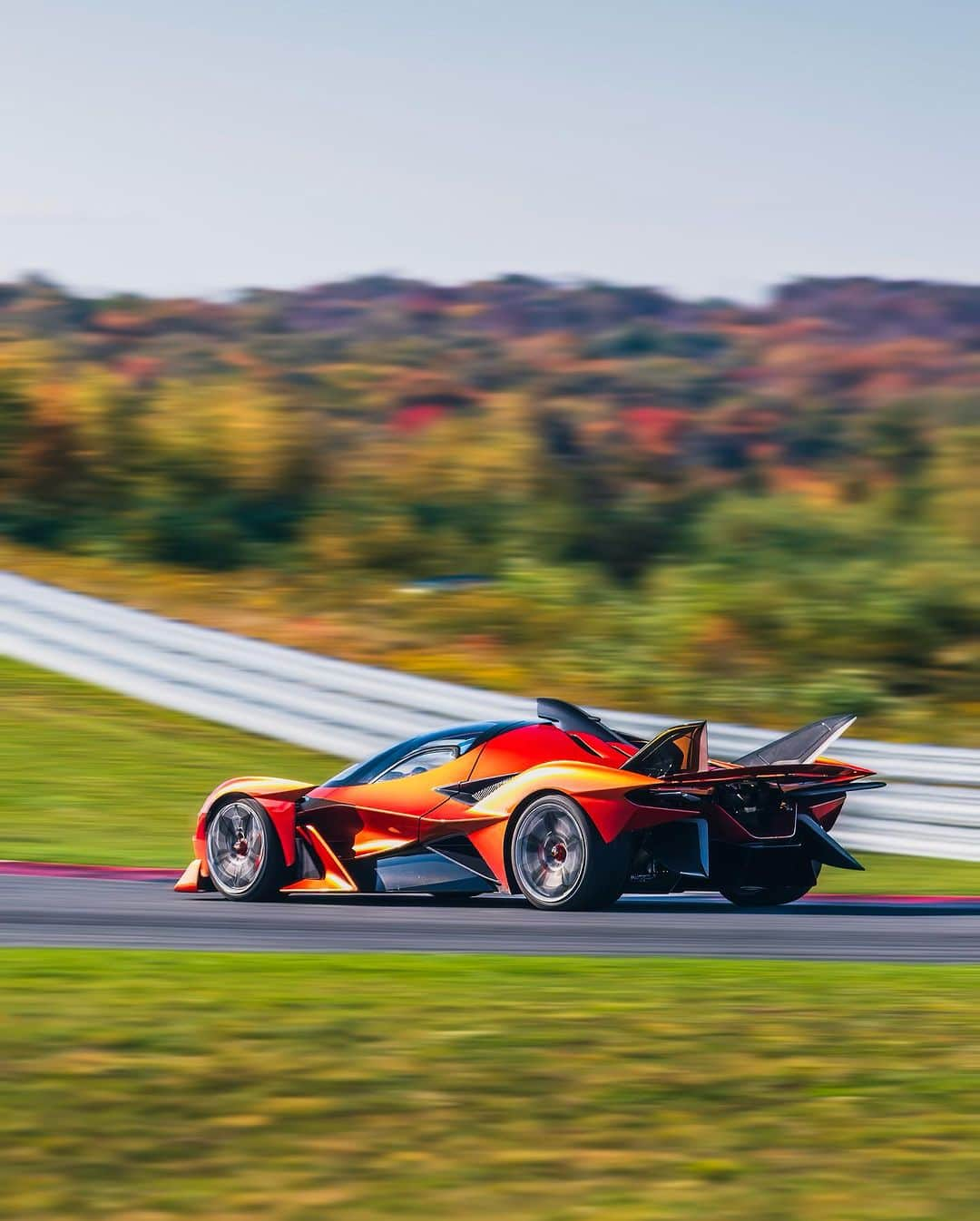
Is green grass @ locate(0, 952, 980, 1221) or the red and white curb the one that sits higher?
the red and white curb

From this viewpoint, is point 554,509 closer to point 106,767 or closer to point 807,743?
point 106,767

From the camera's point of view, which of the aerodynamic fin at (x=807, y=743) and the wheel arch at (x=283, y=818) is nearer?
the aerodynamic fin at (x=807, y=743)

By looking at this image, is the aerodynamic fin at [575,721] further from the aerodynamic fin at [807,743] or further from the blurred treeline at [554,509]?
the blurred treeline at [554,509]

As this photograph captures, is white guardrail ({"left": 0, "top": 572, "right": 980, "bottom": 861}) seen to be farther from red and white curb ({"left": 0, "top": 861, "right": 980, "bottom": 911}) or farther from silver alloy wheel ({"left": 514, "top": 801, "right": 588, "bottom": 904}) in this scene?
silver alloy wheel ({"left": 514, "top": 801, "right": 588, "bottom": 904})

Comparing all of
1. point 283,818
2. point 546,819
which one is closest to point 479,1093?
point 546,819

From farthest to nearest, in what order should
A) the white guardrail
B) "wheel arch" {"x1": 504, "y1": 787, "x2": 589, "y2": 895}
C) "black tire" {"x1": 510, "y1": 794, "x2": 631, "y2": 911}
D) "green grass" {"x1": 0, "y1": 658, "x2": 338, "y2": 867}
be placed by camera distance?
1. the white guardrail
2. "green grass" {"x1": 0, "y1": 658, "x2": 338, "y2": 867}
3. "wheel arch" {"x1": 504, "y1": 787, "x2": 589, "y2": 895}
4. "black tire" {"x1": 510, "y1": 794, "x2": 631, "y2": 911}

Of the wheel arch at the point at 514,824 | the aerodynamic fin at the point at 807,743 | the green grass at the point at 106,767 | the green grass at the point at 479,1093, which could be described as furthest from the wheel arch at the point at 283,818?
the green grass at the point at 479,1093

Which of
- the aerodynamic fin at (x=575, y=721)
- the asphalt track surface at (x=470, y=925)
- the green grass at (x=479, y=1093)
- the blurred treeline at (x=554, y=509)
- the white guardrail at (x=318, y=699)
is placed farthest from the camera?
the blurred treeline at (x=554, y=509)

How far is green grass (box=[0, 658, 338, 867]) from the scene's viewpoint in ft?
40.5

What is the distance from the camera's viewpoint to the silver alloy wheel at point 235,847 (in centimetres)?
945

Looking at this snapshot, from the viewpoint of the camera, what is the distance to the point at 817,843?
9281 millimetres

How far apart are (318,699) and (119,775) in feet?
7.18

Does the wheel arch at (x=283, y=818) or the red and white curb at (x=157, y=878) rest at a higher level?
the wheel arch at (x=283, y=818)

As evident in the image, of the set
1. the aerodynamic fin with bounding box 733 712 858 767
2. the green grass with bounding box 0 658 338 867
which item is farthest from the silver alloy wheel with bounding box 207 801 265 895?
the aerodynamic fin with bounding box 733 712 858 767
